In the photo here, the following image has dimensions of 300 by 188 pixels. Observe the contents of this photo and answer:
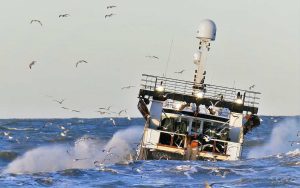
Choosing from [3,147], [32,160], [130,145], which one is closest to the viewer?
[32,160]

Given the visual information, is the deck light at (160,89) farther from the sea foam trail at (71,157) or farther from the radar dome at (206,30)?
the radar dome at (206,30)

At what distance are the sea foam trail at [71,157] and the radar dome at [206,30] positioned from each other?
9.13m

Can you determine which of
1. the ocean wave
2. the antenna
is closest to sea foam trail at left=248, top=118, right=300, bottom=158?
the antenna

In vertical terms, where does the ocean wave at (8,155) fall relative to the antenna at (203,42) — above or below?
below

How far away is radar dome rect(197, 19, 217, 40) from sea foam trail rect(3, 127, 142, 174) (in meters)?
9.13

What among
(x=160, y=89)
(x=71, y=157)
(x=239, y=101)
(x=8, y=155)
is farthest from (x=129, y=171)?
(x=8, y=155)

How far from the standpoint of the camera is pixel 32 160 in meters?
56.4

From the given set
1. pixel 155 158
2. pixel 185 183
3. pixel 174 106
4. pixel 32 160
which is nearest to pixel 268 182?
pixel 185 183

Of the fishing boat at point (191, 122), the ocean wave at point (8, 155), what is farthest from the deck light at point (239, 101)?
the ocean wave at point (8, 155)

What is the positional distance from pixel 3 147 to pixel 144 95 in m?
23.4

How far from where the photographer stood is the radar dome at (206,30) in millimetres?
58531

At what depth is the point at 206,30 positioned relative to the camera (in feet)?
192

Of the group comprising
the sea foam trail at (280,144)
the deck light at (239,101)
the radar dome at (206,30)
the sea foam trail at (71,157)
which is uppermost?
the radar dome at (206,30)

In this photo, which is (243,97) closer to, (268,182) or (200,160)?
(200,160)
